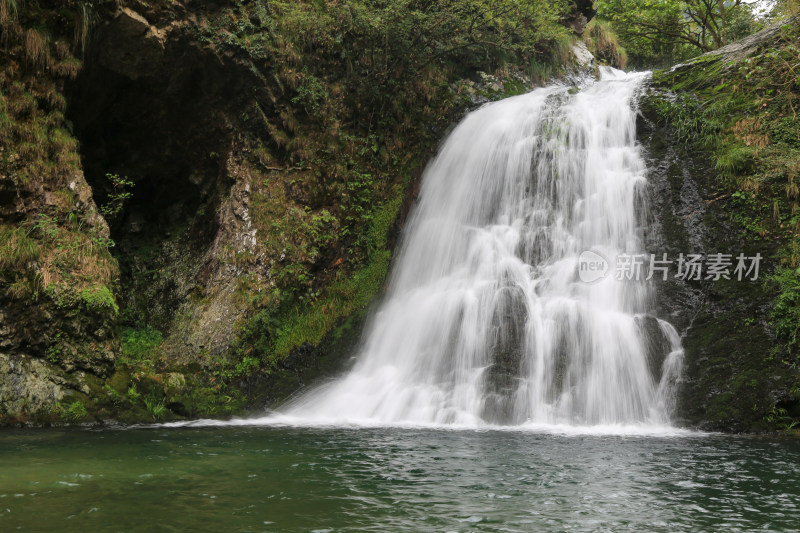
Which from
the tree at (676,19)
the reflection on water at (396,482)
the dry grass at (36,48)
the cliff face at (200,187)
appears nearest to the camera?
the reflection on water at (396,482)

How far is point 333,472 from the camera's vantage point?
488cm

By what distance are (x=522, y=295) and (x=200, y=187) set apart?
7287mm

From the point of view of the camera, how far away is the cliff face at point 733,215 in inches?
284

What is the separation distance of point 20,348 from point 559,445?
7.19 metres

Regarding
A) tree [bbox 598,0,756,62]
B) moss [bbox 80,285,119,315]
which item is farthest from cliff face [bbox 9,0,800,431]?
tree [bbox 598,0,756,62]

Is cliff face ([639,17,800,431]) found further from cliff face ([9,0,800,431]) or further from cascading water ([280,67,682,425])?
cascading water ([280,67,682,425])

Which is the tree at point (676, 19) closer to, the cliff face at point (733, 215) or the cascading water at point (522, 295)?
the cliff face at point (733, 215)

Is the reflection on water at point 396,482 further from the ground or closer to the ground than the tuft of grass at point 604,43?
closer to the ground

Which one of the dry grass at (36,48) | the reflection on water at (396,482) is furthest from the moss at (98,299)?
the dry grass at (36,48)

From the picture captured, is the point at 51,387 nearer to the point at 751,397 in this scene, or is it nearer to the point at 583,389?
the point at 583,389

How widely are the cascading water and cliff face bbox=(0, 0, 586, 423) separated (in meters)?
1.01

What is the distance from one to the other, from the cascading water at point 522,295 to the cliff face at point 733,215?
0.44 m

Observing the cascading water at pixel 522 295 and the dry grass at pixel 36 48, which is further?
the dry grass at pixel 36 48

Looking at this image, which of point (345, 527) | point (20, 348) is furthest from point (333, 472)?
point (20, 348)
